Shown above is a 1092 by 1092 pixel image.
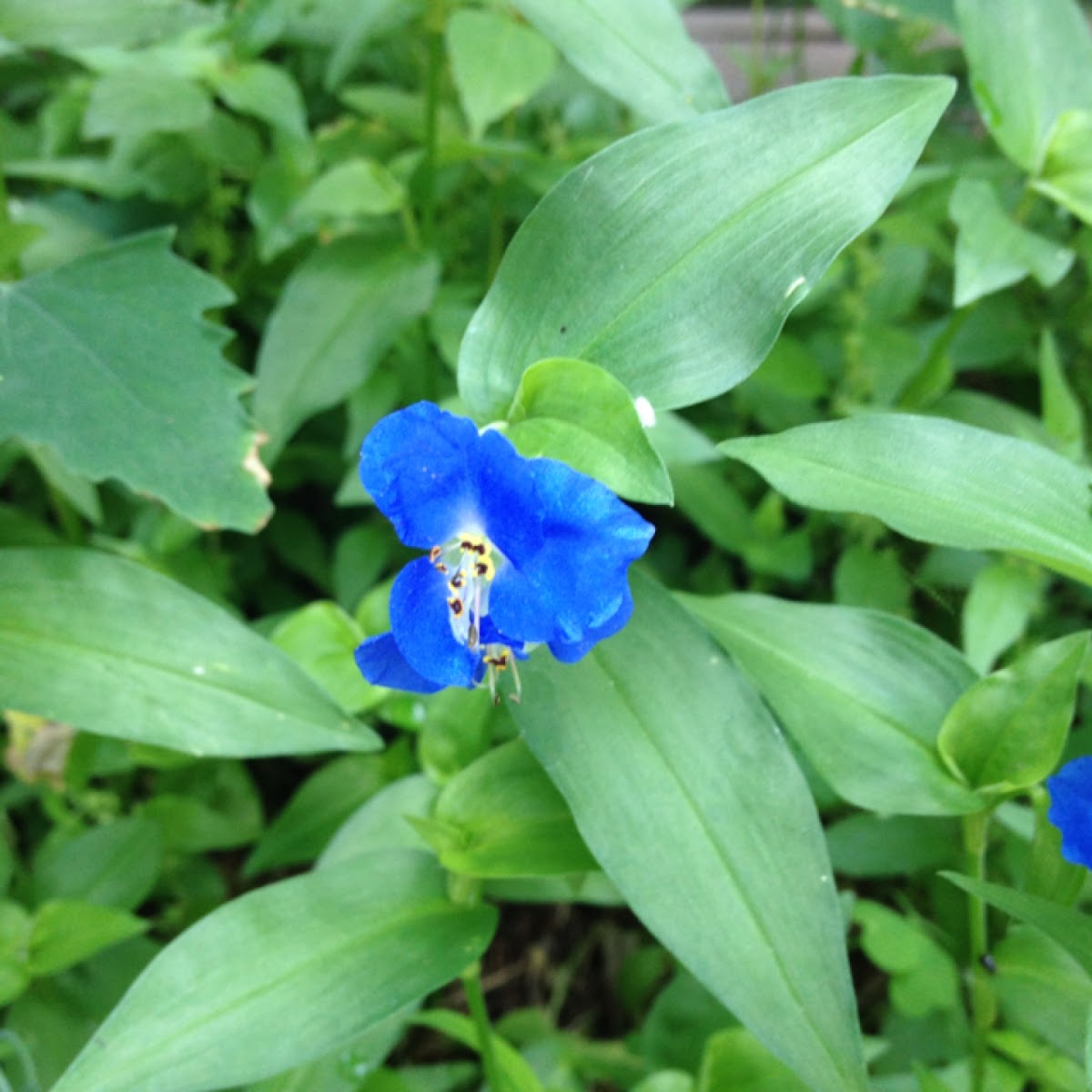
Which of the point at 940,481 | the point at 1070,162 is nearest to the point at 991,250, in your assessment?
the point at 1070,162

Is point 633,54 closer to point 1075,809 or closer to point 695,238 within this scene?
point 695,238

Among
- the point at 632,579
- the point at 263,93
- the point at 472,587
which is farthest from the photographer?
the point at 263,93

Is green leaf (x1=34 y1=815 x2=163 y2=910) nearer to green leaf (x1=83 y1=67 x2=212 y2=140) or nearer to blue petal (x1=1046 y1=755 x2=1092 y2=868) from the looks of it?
green leaf (x1=83 y1=67 x2=212 y2=140)

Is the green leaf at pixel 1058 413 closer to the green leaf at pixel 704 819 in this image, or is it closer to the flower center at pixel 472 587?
the green leaf at pixel 704 819

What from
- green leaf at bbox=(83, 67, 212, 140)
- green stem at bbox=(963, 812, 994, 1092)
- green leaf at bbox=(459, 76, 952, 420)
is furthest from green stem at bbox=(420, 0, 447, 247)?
green stem at bbox=(963, 812, 994, 1092)

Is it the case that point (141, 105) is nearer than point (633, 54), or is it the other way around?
point (633, 54)

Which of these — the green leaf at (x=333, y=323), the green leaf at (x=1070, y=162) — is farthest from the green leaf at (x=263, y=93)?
the green leaf at (x=1070, y=162)
